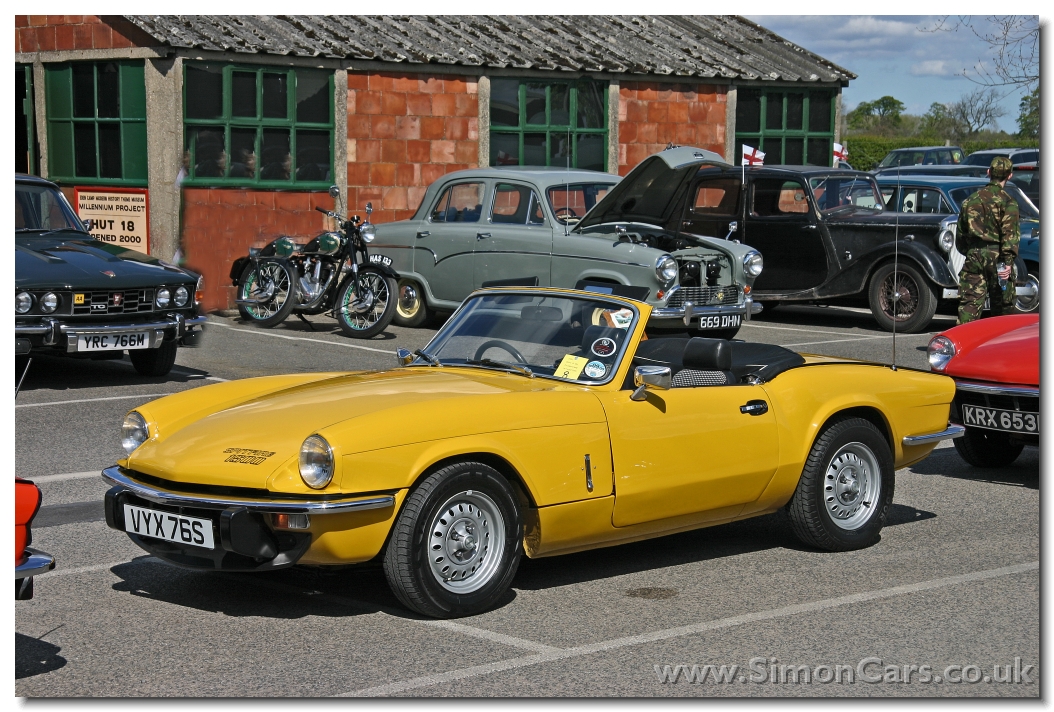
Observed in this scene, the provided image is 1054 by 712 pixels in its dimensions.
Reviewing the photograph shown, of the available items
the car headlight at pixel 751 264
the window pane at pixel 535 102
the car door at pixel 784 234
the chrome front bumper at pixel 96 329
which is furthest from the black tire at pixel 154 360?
the window pane at pixel 535 102

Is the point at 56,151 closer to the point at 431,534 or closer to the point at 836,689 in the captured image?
the point at 431,534

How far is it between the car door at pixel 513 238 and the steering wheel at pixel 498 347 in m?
8.50

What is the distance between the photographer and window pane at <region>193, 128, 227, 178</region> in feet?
60.5

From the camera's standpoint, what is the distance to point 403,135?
65.8 ft

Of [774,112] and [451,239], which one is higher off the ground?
[774,112]

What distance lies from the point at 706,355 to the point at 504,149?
51.1ft

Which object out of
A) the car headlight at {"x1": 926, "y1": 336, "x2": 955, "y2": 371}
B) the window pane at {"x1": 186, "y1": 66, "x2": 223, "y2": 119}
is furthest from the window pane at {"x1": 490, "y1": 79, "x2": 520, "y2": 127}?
the car headlight at {"x1": 926, "y1": 336, "x2": 955, "y2": 371}

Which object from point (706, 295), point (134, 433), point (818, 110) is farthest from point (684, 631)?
point (818, 110)

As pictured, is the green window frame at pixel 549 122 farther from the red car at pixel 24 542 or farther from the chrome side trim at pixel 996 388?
the red car at pixel 24 542

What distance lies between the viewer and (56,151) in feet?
64.5

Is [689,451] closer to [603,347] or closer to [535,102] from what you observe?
[603,347]

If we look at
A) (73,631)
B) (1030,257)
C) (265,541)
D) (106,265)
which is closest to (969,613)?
(265,541)

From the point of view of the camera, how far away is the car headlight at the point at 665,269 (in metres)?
13.9

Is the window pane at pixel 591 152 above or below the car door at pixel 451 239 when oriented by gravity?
above
